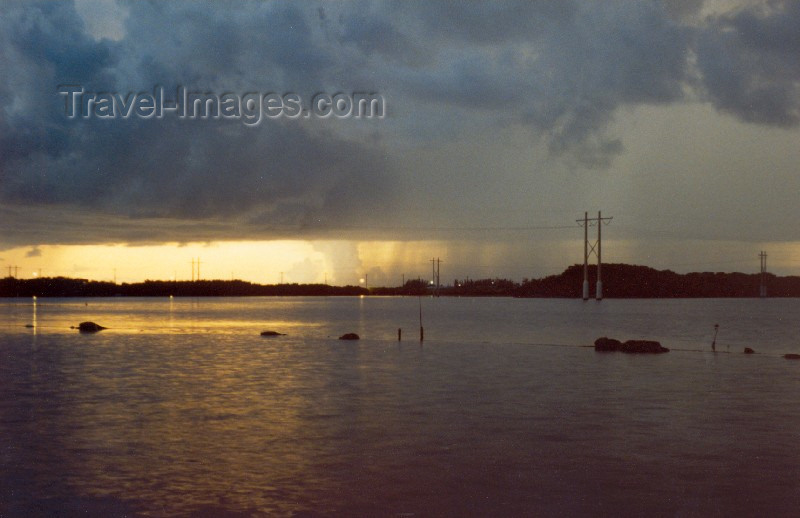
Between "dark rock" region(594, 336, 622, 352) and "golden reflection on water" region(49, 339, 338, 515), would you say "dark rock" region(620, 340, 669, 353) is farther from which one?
"golden reflection on water" region(49, 339, 338, 515)

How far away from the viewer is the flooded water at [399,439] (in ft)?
57.1

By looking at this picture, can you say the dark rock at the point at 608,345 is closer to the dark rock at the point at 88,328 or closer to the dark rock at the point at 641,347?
the dark rock at the point at 641,347

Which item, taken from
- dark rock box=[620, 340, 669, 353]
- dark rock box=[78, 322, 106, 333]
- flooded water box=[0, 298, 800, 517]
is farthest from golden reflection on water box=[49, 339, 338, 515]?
dark rock box=[78, 322, 106, 333]

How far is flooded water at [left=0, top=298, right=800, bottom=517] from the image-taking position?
685 inches

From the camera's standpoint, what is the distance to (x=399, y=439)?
25.0 m

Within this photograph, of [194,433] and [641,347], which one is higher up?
[194,433]

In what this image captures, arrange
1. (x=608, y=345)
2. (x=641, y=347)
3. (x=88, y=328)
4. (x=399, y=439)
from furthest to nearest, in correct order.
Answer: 1. (x=88, y=328)
2. (x=608, y=345)
3. (x=641, y=347)
4. (x=399, y=439)

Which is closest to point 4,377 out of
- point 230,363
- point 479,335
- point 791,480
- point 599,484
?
point 230,363

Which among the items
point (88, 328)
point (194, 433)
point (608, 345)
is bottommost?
point (88, 328)

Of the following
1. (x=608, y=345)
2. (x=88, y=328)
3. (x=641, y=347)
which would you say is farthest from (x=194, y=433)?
(x=88, y=328)

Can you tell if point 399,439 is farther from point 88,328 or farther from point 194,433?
point 88,328

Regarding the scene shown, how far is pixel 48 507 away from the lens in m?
16.7

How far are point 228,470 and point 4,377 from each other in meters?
30.7

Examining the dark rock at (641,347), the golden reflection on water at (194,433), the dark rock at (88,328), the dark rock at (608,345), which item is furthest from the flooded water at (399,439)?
the dark rock at (88,328)
